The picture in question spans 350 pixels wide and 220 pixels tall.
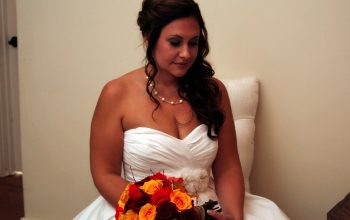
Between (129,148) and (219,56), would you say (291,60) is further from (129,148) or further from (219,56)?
(129,148)

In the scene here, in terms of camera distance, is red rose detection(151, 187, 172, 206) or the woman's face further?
the woman's face

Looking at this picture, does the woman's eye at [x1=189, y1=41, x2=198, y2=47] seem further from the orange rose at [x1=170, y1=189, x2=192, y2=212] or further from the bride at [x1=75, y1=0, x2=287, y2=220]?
the orange rose at [x1=170, y1=189, x2=192, y2=212]

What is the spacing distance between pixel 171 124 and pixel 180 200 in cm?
57

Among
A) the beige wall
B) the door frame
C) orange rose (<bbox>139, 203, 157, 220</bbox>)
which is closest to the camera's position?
orange rose (<bbox>139, 203, 157, 220</bbox>)

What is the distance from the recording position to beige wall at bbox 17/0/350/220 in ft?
5.88

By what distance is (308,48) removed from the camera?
1789 mm

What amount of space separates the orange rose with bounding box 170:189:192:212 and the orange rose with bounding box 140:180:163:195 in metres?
0.04

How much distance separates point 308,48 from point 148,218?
1221 mm

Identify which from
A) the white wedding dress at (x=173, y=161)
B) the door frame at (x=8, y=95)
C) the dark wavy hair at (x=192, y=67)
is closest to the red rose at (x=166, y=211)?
the white wedding dress at (x=173, y=161)

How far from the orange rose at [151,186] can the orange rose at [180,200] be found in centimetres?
4

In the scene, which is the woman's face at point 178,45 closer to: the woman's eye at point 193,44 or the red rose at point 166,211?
the woman's eye at point 193,44

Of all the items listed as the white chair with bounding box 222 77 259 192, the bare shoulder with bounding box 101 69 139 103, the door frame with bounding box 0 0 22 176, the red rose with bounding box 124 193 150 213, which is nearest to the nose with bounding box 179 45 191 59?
the bare shoulder with bounding box 101 69 139 103

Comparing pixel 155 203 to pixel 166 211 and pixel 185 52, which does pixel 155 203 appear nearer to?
pixel 166 211

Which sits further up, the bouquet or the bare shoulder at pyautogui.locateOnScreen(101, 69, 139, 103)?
the bare shoulder at pyautogui.locateOnScreen(101, 69, 139, 103)
